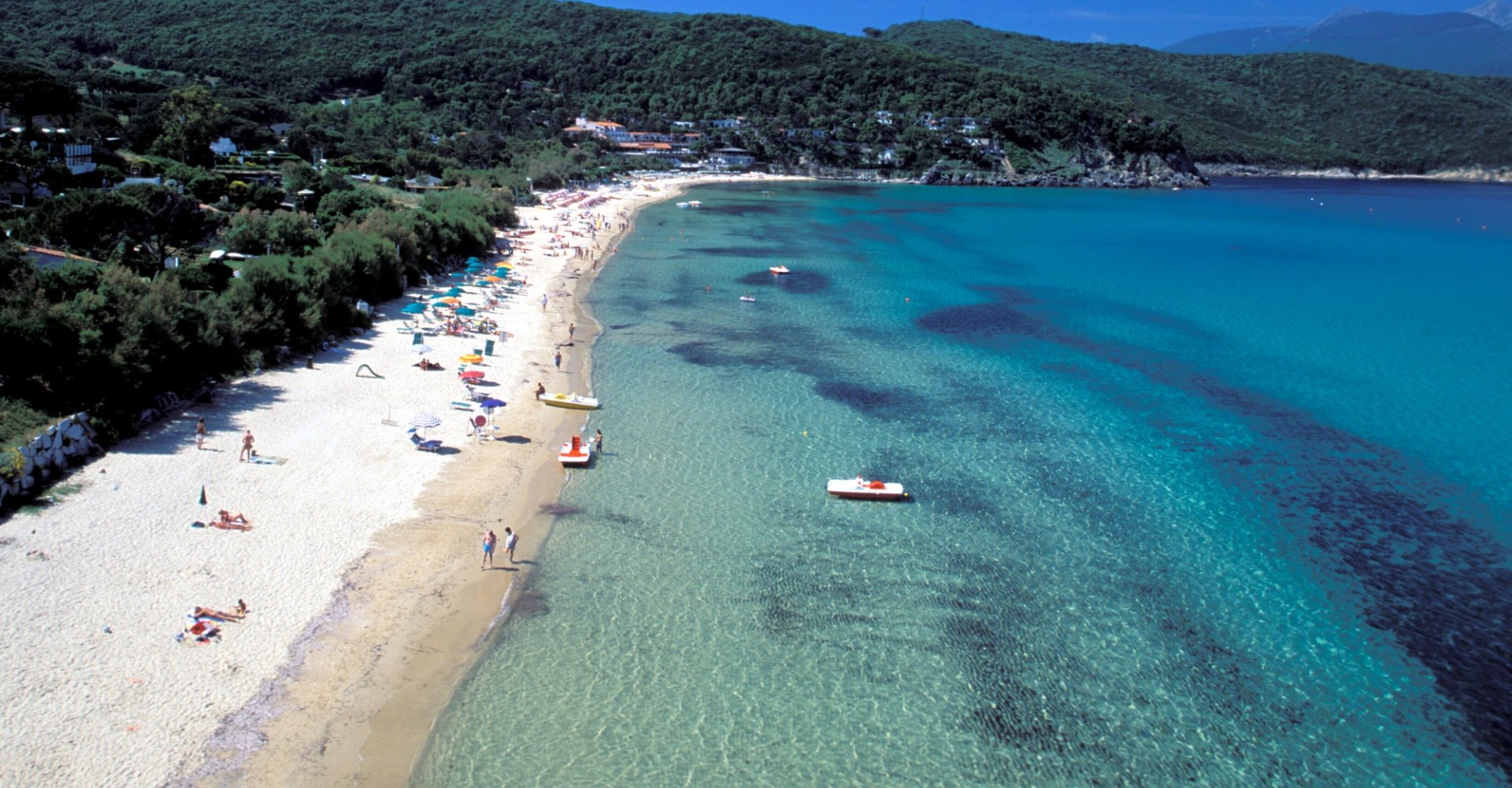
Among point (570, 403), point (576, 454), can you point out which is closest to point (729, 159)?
point (570, 403)

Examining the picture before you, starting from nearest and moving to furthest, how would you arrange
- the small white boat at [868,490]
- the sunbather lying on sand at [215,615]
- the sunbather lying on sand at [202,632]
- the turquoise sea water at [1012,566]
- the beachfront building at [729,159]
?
the turquoise sea water at [1012,566] → the sunbather lying on sand at [202,632] → the sunbather lying on sand at [215,615] → the small white boat at [868,490] → the beachfront building at [729,159]

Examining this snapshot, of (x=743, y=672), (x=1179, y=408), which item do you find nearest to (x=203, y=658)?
(x=743, y=672)

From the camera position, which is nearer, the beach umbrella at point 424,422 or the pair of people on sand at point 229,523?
the pair of people on sand at point 229,523

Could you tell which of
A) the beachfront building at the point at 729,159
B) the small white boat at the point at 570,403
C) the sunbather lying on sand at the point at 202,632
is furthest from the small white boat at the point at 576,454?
the beachfront building at the point at 729,159

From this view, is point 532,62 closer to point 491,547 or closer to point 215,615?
point 491,547

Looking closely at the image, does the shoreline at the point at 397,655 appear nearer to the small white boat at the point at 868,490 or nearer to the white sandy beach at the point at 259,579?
the white sandy beach at the point at 259,579

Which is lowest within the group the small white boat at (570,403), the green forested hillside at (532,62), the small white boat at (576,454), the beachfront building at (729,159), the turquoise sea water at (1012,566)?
the turquoise sea water at (1012,566)
